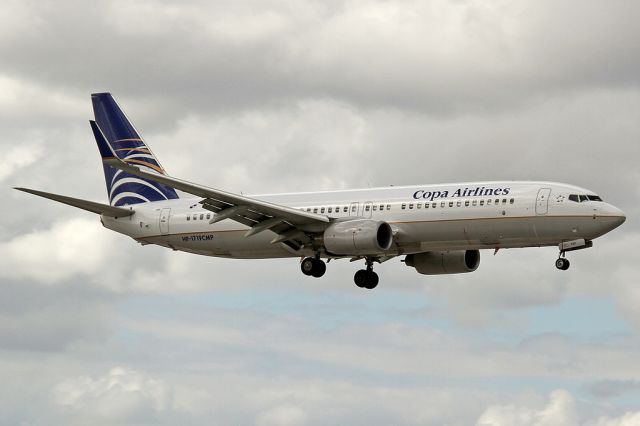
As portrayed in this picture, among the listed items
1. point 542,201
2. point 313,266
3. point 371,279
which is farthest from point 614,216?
point 313,266

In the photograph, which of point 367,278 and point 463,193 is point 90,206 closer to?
point 367,278

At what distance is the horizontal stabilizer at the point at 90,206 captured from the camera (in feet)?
218

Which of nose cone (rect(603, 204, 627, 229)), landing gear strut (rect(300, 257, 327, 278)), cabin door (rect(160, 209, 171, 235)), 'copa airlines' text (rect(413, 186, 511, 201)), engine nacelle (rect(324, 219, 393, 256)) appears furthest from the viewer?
cabin door (rect(160, 209, 171, 235))

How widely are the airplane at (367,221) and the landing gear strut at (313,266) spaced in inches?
2.1

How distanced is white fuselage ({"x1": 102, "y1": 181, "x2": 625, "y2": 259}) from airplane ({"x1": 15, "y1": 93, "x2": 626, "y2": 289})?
49 millimetres

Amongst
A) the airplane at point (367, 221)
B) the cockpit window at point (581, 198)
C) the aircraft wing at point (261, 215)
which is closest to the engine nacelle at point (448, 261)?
the airplane at point (367, 221)

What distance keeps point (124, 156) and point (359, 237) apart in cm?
2065

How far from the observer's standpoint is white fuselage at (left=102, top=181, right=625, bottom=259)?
6266 centimetres

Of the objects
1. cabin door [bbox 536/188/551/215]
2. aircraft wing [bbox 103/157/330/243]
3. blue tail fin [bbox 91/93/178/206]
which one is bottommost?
cabin door [bbox 536/188/551/215]

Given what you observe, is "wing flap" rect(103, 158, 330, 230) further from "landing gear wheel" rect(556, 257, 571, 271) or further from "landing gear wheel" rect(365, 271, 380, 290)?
"landing gear wheel" rect(556, 257, 571, 271)

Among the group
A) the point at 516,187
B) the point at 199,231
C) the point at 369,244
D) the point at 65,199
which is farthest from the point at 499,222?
the point at 65,199

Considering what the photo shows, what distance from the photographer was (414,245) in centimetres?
6562

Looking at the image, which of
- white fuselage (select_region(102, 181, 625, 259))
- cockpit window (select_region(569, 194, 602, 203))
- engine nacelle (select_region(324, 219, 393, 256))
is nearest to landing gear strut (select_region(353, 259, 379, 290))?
white fuselage (select_region(102, 181, 625, 259))

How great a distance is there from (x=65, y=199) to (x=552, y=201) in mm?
25173
